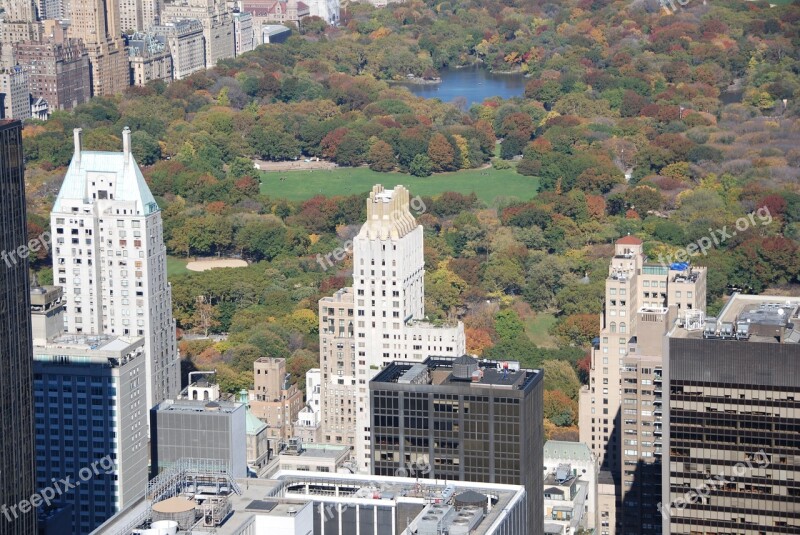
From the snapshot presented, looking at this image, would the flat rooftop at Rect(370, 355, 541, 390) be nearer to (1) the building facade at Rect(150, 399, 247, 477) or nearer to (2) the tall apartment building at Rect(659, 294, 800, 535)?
(2) the tall apartment building at Rect(659, 294, 800, 535)

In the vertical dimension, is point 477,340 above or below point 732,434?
below

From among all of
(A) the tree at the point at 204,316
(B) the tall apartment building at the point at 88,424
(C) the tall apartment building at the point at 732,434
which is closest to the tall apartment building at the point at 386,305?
(B) the tall apartment building at the point at 88,424

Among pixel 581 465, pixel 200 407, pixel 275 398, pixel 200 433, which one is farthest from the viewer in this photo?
pixel 275 398

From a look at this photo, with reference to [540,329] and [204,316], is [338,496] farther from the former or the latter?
[540,329]

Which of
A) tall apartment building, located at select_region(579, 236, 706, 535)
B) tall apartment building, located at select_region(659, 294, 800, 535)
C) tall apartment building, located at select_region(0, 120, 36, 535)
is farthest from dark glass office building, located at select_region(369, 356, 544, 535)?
tall apartment building, located at select_region(579, 236, 706, 535)

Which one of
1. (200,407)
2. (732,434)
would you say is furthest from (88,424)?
(732,434)

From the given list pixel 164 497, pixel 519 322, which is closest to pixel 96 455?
pixel 164 497
